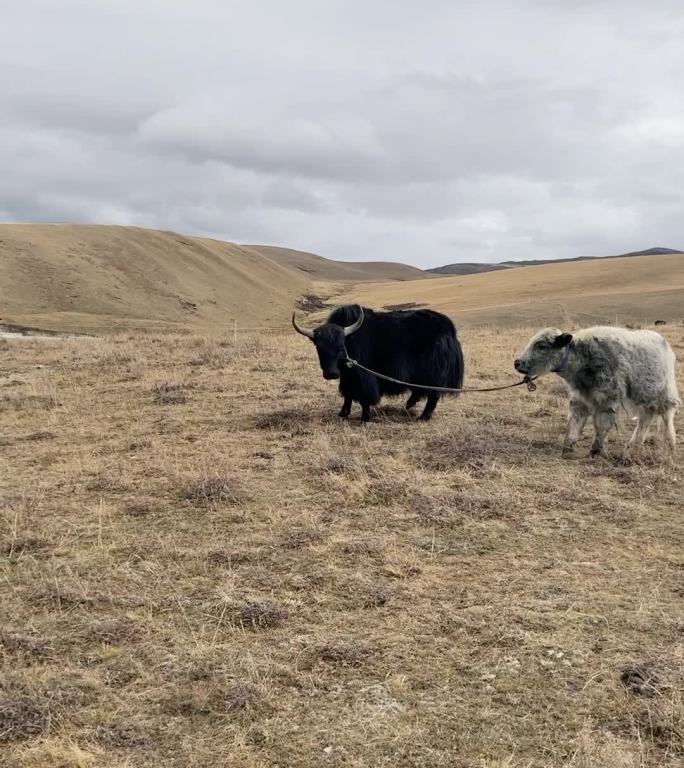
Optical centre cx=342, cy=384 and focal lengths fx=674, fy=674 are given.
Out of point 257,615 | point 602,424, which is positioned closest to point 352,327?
point 602,424

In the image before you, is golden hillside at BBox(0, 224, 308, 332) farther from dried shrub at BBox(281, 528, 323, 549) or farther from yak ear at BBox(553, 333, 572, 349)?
dried shrub at BBox(281, 528, 323, 549)

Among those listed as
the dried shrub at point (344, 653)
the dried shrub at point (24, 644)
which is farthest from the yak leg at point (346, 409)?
the dried shrub at point (24, 644)

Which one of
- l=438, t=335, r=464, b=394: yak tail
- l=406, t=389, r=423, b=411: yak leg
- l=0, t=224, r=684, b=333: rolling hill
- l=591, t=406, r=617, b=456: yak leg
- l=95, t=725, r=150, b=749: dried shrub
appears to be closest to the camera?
l=95, t=725, r=150, b=749: dried shrub

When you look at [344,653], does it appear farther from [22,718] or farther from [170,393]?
[170,393]

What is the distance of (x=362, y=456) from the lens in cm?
741

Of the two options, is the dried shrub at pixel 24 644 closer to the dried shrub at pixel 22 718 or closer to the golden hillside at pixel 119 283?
the dried shrub at pixel 22 718

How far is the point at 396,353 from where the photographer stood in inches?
377

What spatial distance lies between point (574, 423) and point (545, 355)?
32.9 inches

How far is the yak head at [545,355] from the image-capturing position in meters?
7.56

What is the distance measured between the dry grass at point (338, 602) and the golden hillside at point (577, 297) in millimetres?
21213

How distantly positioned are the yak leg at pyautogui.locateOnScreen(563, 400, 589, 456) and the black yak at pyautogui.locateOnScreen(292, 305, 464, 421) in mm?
2254

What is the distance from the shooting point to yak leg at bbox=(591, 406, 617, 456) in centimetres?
741

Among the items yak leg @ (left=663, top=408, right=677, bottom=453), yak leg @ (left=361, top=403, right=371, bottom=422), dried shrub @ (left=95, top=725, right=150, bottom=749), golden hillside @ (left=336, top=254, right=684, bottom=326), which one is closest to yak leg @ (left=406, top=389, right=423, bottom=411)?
yak leg @ (left=361, top=403, right=371, bottom=422)

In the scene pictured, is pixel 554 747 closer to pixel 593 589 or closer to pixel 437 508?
pixel 593 589
